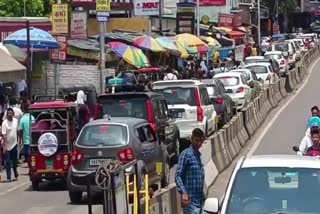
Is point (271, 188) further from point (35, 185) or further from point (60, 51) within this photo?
point (60, 51)

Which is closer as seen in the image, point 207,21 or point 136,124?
point 136,124

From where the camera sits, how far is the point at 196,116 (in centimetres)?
2677

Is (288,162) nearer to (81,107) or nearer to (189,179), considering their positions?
(189,179)

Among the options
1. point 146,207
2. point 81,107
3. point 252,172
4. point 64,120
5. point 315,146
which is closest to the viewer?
point 252,172

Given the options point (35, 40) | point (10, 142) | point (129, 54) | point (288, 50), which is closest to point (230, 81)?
point (129, 54)

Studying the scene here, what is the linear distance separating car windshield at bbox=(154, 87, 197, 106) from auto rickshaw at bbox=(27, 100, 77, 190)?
17.0 ft

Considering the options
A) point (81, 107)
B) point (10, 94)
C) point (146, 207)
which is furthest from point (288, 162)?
point (10, 94)

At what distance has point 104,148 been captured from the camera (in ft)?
61.5

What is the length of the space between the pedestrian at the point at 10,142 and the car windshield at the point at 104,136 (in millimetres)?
4527

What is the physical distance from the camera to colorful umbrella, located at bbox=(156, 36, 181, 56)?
44.6 meters

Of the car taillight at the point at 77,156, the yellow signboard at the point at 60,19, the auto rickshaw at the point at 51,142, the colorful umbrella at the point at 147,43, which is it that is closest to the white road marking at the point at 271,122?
the auto rickshaw at the point at 51,142

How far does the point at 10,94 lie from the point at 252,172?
23.0 metres

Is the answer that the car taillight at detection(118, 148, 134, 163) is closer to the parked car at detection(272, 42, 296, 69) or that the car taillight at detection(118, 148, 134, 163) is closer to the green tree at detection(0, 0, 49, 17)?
the parked car at detection(272, 42, 296, 69)

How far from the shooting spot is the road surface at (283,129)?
78.2 feet
